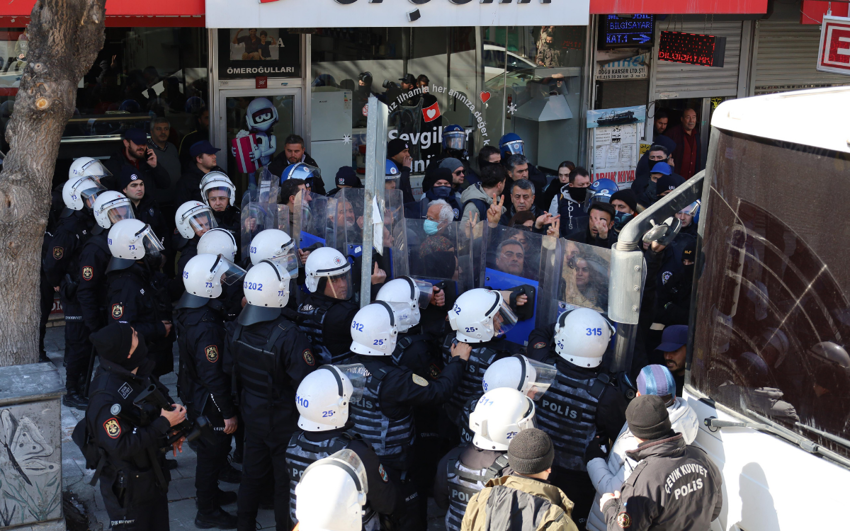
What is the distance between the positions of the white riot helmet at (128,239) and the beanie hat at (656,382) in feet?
12.5

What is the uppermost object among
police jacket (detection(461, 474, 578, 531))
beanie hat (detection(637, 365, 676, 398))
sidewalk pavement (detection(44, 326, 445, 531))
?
beanie hat (detection(637, 365, 676, 398))

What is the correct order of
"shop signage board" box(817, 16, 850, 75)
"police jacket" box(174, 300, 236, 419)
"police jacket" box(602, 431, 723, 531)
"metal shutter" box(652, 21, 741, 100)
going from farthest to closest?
"metal shutter" box(652, 21, 741, 100) < "shop signage board" box(817, 16, 850, 75) < "police jacket" box(174, 300, 236, 419) < "police jacket" box(602, 431, 723, 531)

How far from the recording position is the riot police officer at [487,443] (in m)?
3.81

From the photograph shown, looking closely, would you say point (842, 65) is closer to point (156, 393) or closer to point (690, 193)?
point (690, 193)

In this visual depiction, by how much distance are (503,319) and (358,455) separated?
1.56 meters

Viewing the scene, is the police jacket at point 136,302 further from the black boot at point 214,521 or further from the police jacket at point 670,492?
the police jacket at point 670,492

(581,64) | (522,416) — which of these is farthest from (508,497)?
(581,64)

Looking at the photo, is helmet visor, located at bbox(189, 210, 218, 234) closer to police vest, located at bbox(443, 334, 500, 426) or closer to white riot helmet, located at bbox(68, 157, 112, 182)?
white riot helmet, located at bbox(68, 157, 112, 182)

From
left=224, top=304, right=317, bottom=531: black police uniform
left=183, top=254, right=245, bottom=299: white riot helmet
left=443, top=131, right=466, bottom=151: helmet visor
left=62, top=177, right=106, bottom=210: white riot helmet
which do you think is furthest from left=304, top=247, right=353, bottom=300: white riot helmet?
left=443, top=131, right=466, bottom=151: helmet visor

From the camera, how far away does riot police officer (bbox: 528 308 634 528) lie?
4.46 meters

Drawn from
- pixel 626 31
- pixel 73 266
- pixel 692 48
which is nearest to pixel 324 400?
pixel 73 266

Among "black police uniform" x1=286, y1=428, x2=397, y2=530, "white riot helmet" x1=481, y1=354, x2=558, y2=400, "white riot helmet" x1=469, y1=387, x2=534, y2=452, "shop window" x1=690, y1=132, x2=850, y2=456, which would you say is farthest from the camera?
"white riot helmet" x1=481, y1=354, x2=558, y2=400

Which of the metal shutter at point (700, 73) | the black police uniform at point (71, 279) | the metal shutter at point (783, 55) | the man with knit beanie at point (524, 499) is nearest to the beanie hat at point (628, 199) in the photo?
the man with knit beanie at point (524, 499)

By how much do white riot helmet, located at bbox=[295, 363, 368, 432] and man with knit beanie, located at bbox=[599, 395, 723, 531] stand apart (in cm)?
140
